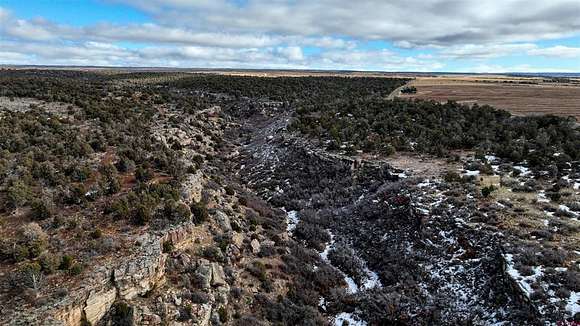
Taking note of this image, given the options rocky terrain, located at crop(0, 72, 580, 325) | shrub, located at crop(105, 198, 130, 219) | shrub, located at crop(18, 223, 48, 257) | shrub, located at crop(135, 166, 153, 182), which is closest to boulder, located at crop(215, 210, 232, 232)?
rocky terrain, located at crop(0, 72, 580, 325)

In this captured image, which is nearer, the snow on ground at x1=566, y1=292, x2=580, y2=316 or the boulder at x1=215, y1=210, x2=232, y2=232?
the snow on ground at x1=566, y1=292, x2=580, y2=316

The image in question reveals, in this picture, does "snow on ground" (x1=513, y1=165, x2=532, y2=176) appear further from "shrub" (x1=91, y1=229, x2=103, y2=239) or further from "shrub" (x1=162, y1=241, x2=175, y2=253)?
"shrub" (x1=91, y1=229, x2=103, y2=239)

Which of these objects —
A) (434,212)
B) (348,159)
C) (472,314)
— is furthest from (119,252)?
(348,159)

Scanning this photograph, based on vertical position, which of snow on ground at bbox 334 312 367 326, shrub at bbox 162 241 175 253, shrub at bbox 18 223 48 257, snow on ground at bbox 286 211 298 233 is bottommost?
snow on ground at bbox 334 312 367 326

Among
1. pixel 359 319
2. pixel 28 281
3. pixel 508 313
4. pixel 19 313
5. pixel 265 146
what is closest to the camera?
pixel 19 313

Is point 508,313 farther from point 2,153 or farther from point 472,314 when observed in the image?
point 2,153

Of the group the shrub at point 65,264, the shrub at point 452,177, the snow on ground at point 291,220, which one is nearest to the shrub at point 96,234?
the shrub at point 65,264

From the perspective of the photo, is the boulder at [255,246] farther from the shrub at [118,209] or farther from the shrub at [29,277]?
the shrub at [29,277]
